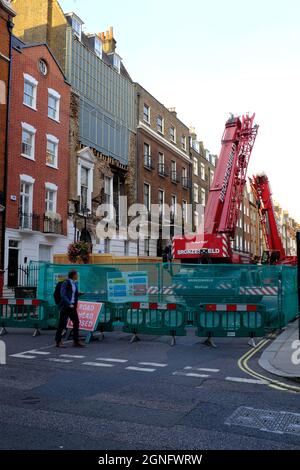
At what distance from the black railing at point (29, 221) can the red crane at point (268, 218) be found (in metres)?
11.3

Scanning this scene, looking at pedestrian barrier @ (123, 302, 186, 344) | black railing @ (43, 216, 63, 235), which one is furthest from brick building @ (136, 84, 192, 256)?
pedestrian barrier @ (123, 302, 186, 344)

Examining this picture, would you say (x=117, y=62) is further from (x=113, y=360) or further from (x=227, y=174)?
(x=113, y=360)

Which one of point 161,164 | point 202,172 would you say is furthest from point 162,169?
point 202,172

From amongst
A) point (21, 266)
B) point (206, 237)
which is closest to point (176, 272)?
point (206, 237)

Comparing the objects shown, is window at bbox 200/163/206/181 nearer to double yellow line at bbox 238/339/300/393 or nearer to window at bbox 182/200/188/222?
window at bbox 182/200/188/222

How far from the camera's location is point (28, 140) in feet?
80.5

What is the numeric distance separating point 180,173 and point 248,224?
74.8 feet

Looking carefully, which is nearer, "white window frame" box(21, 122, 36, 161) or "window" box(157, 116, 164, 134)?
"white window frame" box(21, 122, 36, 161)

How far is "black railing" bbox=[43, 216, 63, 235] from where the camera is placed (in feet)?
81.0

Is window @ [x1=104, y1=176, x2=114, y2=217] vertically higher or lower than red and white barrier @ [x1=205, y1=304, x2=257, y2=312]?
A: higher

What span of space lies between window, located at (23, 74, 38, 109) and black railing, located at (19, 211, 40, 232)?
5.95 meters

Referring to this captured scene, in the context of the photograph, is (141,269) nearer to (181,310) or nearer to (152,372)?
(181,310)

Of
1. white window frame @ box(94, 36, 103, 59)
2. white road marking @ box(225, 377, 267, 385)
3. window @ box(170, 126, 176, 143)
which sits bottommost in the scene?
white road marking @ box(225, 377, 267, 385)

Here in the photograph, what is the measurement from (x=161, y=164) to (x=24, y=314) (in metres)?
27.2
